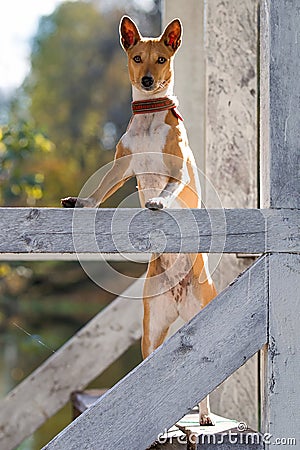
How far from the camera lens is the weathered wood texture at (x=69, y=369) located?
4309 millimetres

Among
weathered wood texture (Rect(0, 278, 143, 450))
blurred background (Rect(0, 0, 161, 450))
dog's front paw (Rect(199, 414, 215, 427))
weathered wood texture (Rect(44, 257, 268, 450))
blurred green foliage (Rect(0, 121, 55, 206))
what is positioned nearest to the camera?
weathered wood texture (Rect(44, 257, 268, 450))

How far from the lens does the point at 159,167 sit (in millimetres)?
2709

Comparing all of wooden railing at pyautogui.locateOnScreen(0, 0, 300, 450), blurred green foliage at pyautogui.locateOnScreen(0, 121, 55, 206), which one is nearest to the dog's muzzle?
wooden railing at pyautogui.locateOnScreen(0, 0, 300, 450)

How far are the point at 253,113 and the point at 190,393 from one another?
150 centimetres

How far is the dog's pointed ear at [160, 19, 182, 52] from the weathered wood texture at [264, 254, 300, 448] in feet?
2.34

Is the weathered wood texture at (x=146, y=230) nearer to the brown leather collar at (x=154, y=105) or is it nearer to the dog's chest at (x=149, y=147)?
the dog's chest at (x=149, y=147)

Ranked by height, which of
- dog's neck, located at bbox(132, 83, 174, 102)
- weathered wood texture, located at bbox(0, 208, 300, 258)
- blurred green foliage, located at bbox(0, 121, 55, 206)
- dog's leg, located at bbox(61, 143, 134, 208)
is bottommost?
weathered wood texture, located at bbox(0, 208, 300, 258)

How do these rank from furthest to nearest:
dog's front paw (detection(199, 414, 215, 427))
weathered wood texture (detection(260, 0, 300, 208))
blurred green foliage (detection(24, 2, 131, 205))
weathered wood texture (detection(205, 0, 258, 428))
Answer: blurred green foliage (detection(24, 2, 131, 205)) → weathered wood texture (detection(205, 0, 258, 428)) → dog's front paw (detection(199, 414, 215, 427)) → weathered wood texture (detection(260, 0, 300, 208))

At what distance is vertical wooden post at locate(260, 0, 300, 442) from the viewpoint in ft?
8.24

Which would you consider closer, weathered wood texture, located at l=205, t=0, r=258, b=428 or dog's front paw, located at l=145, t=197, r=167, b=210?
dog's front paw, located at l=145, t=197, r=167, b=210

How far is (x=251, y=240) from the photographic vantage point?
252 centimetres

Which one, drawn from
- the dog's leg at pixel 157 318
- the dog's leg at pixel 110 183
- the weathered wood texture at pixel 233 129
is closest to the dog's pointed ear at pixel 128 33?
the dog's leg at pixel 110 183

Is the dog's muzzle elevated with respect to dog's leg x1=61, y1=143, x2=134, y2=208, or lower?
elevated

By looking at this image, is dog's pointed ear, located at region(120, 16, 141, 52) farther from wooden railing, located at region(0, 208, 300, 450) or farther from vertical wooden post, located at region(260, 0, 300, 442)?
wooden railing, located at region(0, 208, 300, 450)
